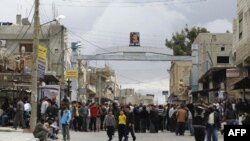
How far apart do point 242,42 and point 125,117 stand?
47.6ft

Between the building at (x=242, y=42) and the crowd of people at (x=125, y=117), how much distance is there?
236cm

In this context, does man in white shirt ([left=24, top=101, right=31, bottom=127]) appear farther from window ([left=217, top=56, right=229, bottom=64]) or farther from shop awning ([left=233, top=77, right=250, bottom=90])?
window ([left=217, top=56, right=229, bottom=64])

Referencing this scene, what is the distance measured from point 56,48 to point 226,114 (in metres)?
36.5

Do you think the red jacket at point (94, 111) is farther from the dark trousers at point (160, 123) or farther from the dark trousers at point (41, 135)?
the dark trousers at point (41, 135)

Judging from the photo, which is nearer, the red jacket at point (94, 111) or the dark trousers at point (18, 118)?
the dark trousers at point (18, 118)

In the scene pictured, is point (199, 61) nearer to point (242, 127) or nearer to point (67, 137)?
point (67, 137)

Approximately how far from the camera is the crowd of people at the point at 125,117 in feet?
72.9

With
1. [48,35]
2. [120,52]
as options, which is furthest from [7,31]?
[120,52]

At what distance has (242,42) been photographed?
127ft

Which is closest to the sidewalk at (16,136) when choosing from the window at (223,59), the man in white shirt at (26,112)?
the man in white shirt at (26,112)

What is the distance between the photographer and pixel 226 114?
2694cm

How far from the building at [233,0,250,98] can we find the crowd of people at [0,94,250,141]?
93.0 inches

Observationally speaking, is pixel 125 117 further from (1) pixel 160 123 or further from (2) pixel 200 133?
(1) pixel 160 123

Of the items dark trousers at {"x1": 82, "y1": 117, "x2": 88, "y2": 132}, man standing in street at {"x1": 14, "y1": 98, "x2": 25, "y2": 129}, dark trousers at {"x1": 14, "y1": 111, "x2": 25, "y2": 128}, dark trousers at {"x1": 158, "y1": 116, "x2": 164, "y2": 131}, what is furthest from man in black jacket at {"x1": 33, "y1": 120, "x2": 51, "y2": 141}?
dark trousers at {"x1": 158, "y1": 116, "x2": 164, "y2": 131}
